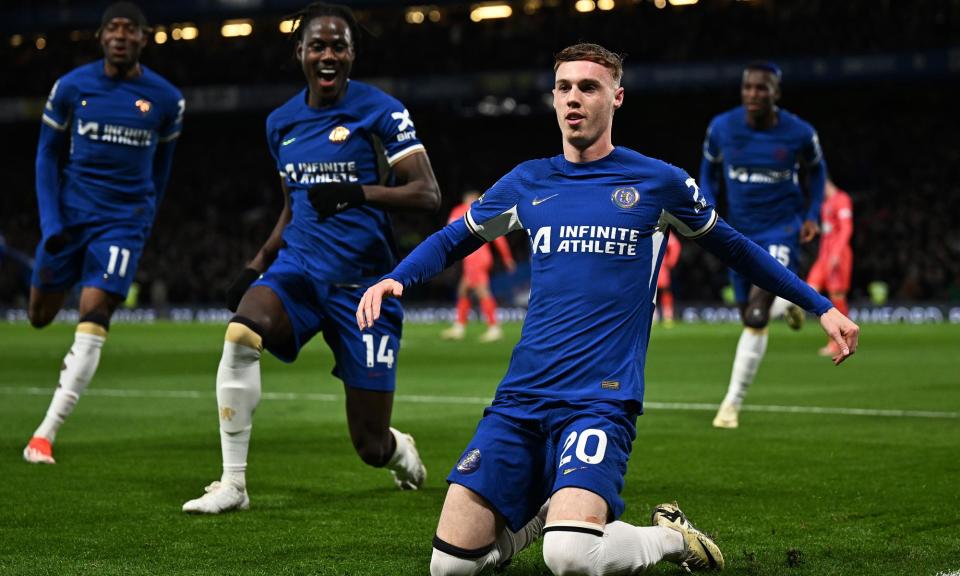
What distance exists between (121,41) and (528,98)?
29087 millimetres

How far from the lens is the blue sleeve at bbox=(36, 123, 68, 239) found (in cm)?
765

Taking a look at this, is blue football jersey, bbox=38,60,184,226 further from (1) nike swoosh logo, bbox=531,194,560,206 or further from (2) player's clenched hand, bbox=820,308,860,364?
(2) player's clenched hand, bbox=820,308,860,364

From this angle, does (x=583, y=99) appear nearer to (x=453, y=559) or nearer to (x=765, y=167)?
(x=453, y=559)

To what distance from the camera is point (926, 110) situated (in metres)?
37.0

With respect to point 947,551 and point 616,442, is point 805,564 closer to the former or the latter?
point 947,551

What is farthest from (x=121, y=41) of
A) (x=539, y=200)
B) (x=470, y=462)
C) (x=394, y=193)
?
(x=470, y=462)

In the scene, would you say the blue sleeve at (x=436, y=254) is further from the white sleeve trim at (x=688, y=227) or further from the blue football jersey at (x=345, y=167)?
the blue football jersey at (x=345, y=167)

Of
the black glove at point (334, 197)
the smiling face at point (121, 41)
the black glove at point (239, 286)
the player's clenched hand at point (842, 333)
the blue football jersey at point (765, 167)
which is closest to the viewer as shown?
the player's clenched hand at point (842, 333)

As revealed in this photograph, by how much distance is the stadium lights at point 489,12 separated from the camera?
39094mm

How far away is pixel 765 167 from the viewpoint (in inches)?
393

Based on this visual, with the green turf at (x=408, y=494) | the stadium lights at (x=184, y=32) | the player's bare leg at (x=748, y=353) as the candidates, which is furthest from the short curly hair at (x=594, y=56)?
the stadium lights at (x=184, y=32)

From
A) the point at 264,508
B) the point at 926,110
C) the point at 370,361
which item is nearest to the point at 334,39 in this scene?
the point at 370,361

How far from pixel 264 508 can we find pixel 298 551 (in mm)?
1080

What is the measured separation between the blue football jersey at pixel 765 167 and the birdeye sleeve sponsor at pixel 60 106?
14.9 feet
